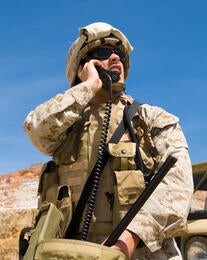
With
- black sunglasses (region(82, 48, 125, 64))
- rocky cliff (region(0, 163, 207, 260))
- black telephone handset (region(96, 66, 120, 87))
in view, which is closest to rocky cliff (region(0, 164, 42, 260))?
rocky cliff (region(0, 163, 207, 260))

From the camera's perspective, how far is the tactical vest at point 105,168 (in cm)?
263

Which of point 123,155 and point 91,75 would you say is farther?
point 91,75

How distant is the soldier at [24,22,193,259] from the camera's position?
248cm

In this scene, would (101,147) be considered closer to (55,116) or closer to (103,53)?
(55,116)

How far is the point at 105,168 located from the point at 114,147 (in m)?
0.14

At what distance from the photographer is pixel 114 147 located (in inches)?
107

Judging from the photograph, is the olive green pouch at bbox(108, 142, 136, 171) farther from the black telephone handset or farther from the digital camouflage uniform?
the black telephone handset

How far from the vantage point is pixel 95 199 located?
2.73 meters

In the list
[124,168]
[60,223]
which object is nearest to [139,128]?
[124,168]

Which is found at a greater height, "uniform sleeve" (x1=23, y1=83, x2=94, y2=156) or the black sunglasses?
the black sunglasses

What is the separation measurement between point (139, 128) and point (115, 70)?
1.39 feet

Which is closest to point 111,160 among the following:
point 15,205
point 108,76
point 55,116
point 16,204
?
point 55,116

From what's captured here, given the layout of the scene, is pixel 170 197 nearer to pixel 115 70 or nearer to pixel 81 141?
pixel 81 141

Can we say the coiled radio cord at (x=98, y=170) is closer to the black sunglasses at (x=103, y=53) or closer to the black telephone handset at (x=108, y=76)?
the black telephone handset at (x=108, y=76)
